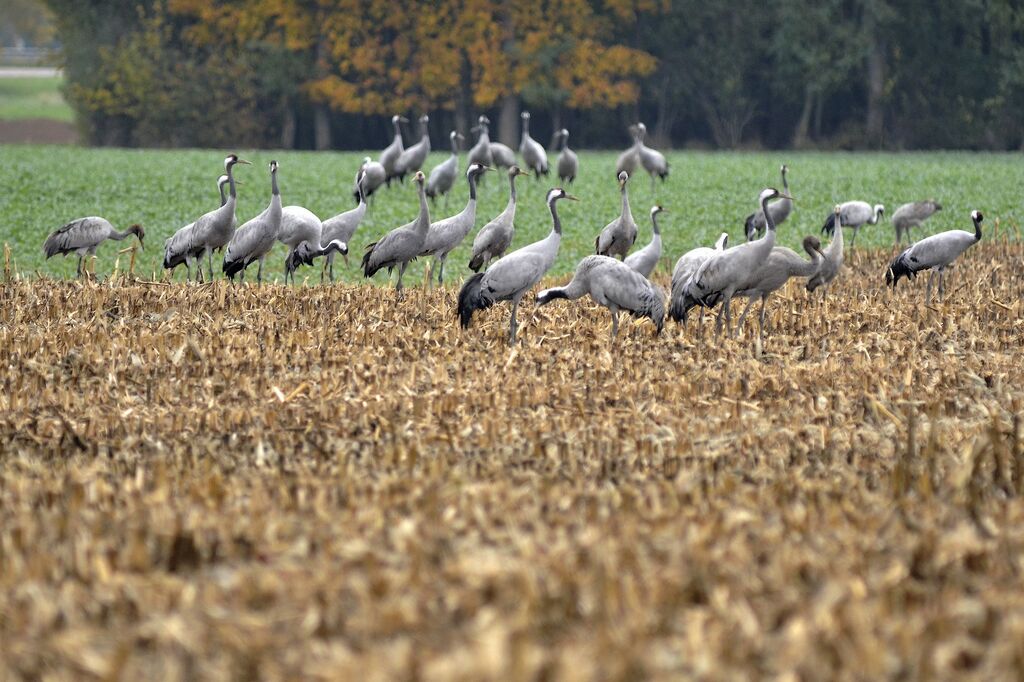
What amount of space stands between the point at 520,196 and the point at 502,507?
25.1 metres

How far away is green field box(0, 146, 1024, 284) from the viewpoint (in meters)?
23.4

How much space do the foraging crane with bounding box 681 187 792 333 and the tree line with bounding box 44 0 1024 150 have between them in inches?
1572

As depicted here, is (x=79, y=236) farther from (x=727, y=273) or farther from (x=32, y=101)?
(x=32, y=101)

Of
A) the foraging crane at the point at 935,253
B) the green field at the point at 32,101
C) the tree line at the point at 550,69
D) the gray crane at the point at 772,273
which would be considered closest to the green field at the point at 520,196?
the foraging crane at the point at 935,253

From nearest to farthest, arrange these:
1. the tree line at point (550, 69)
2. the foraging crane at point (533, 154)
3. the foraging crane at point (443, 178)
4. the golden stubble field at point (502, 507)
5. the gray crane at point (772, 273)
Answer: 1. the golden stubble field at point (502, 507)
2. the gray crane at point (772, 273)
3. the foraging crane at point (443, 178)
4. the foraging crane at point (533, 154)
5. the tree line at point (550, 69)

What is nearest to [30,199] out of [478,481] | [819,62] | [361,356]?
[361,356]

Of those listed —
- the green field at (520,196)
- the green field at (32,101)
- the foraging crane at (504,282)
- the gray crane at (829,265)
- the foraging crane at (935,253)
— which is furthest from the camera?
the green field at (32,101)

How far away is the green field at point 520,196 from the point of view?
23.4 meters

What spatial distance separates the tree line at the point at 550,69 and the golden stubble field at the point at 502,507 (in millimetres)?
42515

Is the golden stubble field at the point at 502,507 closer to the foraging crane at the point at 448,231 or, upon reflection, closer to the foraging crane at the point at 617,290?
the foraging crane at the point at 617,290

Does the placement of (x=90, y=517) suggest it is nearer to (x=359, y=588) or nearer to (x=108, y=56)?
(x=359, y=588)

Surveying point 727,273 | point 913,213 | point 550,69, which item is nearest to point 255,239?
point 727,273

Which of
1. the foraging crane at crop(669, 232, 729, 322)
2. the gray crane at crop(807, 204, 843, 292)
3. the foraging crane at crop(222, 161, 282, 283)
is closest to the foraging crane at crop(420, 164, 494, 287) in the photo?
the foraging crane at crop(222, 161, 282, 283)

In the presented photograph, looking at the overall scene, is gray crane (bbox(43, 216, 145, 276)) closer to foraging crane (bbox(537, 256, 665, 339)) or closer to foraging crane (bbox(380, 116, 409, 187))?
foraging crane (bbox(537, 256, 665, 339))
